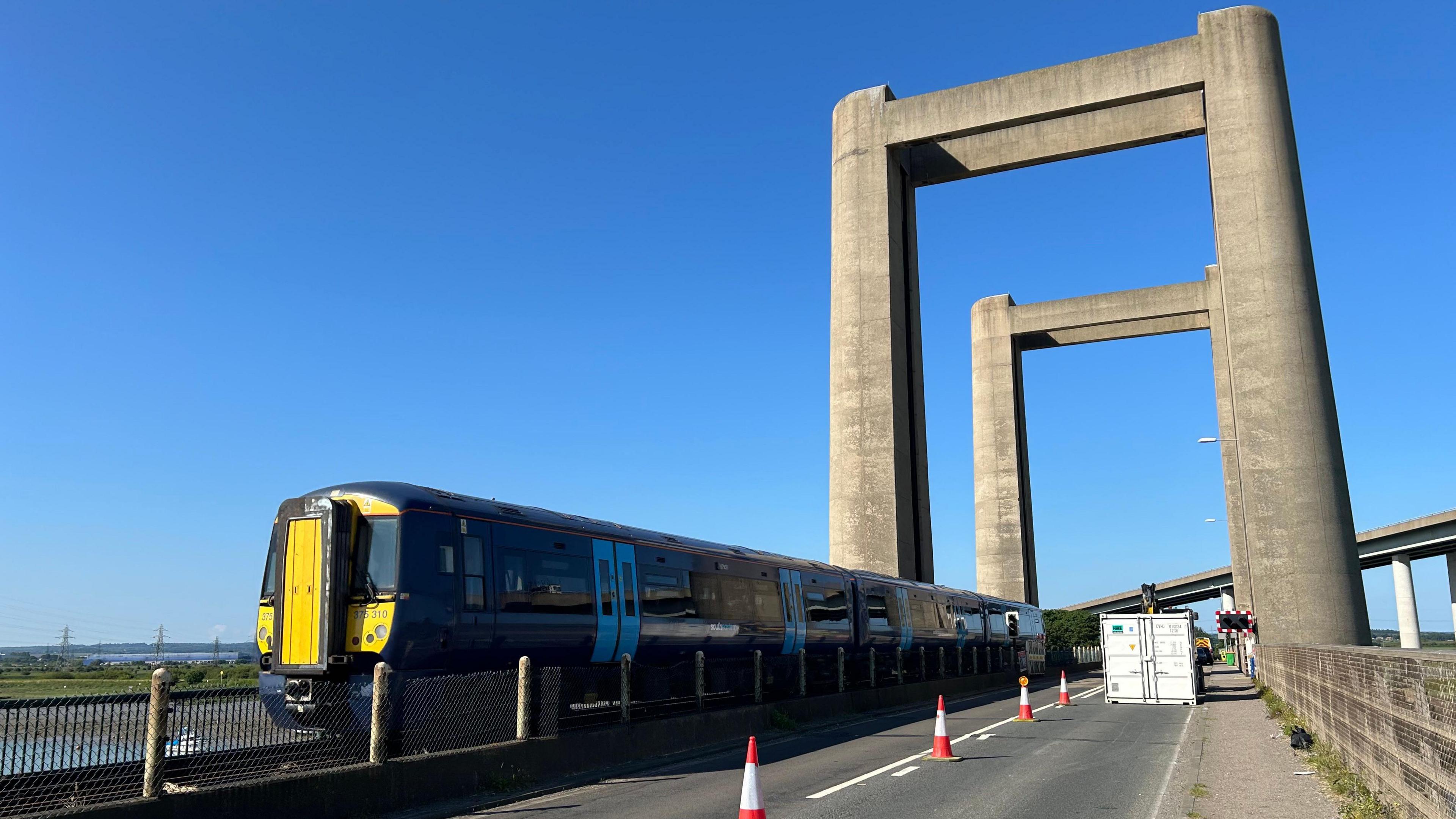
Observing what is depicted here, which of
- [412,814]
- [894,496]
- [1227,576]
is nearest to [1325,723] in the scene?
[412,814]

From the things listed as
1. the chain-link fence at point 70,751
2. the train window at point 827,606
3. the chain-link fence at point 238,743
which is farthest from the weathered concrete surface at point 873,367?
the chain-link fence at point 70,751

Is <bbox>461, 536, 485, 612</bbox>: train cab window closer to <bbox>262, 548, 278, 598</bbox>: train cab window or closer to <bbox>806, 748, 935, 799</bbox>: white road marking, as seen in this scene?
<bbox>262, 548, 278, 598</bbox>: train cab window

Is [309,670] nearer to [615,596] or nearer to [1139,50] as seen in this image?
[615,596]

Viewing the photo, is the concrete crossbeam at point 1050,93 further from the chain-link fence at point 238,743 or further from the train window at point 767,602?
the chain-link fence at point 238,743

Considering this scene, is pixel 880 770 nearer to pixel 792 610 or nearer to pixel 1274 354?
pixel 792 610

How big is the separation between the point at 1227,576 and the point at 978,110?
60630mm

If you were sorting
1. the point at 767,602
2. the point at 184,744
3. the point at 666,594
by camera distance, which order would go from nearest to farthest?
the point at 184,744, the point at 666,594, the point at 767,602

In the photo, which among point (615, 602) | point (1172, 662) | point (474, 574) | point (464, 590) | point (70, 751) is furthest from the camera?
point (1172, 662)

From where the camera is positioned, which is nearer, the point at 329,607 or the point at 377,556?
the point at 329,607

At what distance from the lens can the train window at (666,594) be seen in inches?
709

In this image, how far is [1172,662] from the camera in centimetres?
2547

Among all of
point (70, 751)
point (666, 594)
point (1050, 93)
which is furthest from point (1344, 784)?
point (1050, 93)

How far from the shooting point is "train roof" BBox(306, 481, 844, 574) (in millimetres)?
13500

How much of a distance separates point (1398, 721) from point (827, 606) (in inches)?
690
